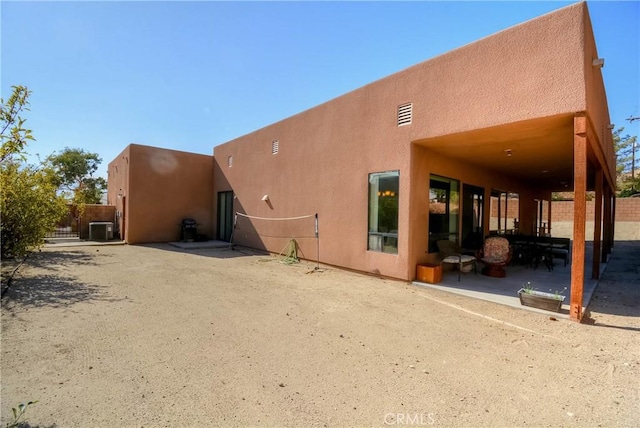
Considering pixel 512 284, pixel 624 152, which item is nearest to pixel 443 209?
pixel 512 284

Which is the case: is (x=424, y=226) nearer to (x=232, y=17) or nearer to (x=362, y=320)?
(x=362, y=320)

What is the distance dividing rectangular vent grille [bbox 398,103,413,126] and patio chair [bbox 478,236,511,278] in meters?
3.63

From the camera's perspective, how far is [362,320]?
435 cm

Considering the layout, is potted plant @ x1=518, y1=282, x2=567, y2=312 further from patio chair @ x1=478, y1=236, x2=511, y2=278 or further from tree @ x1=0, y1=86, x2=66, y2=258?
tree @ x1=0, y1=86, x2=66, y2=258

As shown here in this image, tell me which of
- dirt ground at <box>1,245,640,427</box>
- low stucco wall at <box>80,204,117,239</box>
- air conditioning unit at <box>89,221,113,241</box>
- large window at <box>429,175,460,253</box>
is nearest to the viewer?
dirt ground at <box>1,245,640,427</box>

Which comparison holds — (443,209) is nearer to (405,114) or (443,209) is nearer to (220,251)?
(405,114)

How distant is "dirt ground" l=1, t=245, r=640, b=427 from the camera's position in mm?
2281

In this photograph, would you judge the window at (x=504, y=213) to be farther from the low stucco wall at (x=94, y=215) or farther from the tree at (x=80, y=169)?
the tree at (x=80, y=169)

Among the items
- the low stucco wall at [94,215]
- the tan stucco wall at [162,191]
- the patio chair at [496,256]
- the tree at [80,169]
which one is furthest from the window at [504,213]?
the tree at [80,169]

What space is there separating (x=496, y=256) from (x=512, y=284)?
92 cm

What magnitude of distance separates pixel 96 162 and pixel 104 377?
3136 centimetres

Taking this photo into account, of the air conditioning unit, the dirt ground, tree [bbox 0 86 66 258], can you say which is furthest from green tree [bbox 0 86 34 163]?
the air conditioning unit

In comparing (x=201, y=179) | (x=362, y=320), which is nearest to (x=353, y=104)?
(x=362, y=320)

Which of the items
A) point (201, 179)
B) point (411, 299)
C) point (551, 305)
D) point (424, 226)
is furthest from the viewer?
point (201, 179)
